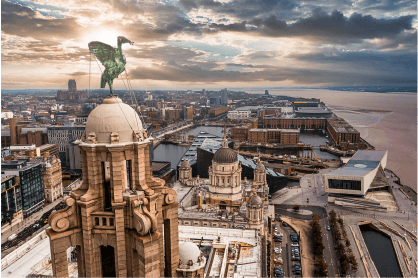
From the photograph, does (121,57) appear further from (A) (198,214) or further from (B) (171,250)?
(A) (198,214)

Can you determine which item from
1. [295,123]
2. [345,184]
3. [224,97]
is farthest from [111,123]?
[224,97]

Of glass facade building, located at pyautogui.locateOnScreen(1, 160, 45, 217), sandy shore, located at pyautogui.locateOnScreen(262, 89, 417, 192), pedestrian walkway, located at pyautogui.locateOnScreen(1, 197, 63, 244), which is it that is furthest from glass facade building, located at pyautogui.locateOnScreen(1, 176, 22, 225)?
sandy shore, located at pyautogui.locateOnScreen(262, 89, 417, 192)

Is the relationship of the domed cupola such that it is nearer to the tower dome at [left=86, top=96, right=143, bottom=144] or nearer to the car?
the car

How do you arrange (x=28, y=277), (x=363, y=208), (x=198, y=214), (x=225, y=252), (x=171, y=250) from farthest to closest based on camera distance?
1. (x=363, y=208)
2. (x=198, y=214)
3. (x=225, y=252)
4. (x=28, y=277)
5. (x=171, y=250)

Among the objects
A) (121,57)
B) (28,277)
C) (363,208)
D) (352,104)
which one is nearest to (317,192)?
(363,208)

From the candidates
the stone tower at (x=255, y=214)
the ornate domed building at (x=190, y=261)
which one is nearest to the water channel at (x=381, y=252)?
the stone tower at (x=255, y=214)

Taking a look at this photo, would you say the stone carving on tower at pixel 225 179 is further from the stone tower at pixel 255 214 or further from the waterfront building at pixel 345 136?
the waterfront building at pixel 345 136

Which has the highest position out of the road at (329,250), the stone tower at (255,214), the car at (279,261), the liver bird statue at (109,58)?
the liver bird statue at (109,58)
